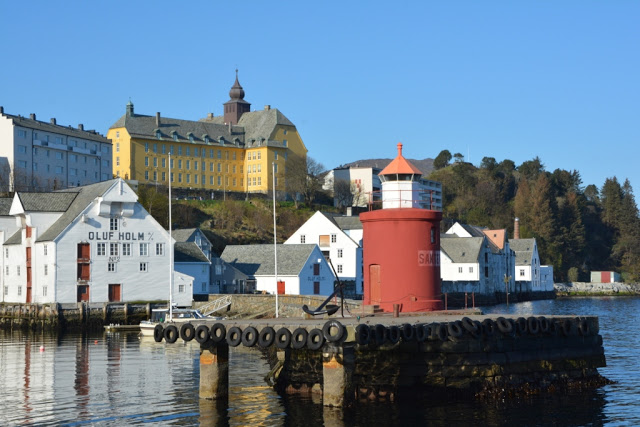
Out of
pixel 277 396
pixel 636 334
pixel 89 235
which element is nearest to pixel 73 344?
pixel 89 235

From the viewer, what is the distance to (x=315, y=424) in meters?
23.3

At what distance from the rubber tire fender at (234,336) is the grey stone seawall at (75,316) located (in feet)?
119

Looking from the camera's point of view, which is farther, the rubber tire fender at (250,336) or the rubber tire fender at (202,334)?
the rubber tire fender at (202,334)

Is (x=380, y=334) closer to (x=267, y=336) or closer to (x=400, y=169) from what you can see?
(x=267, y=336)

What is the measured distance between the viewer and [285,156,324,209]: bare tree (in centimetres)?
12656

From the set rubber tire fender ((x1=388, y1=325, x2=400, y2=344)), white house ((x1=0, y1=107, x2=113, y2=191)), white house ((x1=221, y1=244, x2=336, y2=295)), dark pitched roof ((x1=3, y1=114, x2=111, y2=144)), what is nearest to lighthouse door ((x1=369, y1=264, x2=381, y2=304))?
rubber tire fender ((x1=388, y1=325, x2=400, y2=344))

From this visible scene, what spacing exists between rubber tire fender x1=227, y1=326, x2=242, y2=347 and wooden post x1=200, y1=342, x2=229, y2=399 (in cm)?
111

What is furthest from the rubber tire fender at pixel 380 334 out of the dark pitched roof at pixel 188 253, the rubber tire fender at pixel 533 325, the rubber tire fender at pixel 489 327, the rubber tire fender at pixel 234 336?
the dark pitched roof at pixel 188 253

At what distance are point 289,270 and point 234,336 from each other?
47.2 metres

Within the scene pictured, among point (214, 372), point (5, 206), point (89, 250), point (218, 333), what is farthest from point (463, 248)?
point (218, 333)

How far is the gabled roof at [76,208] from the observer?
2488 inches

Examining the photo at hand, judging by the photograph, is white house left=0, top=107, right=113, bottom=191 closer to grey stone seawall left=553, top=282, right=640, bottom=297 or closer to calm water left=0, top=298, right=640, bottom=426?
calm water left=0, top=298, right=640, bottom=426

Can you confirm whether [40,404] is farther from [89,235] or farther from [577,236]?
[577,236]

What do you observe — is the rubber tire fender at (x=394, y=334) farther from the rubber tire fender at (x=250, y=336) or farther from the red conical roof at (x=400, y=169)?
the red conical roof at (x=400, y=169)
